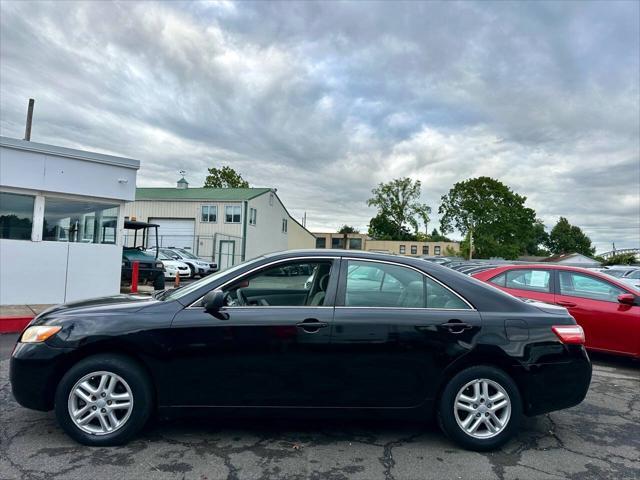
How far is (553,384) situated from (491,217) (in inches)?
2528

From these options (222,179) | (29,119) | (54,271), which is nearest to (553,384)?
(54,271)

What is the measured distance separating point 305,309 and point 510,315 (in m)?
1.63

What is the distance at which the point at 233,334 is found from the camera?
137 inches

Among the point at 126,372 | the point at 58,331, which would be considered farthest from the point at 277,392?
the point at 58,331


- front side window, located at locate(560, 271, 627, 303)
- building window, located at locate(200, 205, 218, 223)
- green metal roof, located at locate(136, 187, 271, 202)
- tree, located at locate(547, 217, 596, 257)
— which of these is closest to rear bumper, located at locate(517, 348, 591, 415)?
front side window, located at locate(560, 271, 627, 303)

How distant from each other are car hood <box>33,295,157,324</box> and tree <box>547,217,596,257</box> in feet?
367

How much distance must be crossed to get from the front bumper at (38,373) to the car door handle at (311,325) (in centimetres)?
170

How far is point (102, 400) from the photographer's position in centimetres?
339

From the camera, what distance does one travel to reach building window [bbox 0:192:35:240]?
9508 millimetres

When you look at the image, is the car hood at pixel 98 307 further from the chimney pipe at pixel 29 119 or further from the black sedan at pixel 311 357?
the chimney pipe at pixel 29 119

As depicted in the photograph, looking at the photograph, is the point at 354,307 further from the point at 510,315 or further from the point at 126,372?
the point at 126,372

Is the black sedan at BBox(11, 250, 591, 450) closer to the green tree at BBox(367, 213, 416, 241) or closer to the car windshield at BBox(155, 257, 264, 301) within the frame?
the car windshield at BBox(155, 257, 264, 301)

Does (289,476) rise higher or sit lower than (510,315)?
lower

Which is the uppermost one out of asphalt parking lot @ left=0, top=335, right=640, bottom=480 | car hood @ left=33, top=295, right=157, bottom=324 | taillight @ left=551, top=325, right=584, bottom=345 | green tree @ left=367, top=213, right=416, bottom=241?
green tree @ left=367, top=213, right=416, bottom=241
